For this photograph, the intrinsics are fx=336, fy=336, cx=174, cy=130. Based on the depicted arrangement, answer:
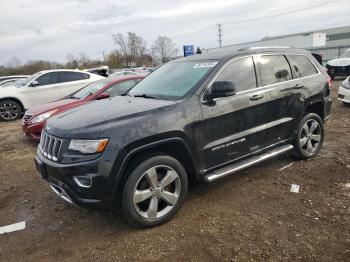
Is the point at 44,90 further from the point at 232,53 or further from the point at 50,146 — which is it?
the point at 232,53

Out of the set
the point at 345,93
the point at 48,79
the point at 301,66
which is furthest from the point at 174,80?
the point at 48,79

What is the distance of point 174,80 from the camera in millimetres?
4414

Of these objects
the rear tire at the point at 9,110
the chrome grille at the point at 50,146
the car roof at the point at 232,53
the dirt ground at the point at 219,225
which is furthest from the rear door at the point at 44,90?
the chrome grille at the point at 50,146

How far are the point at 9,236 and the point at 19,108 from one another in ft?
29.1

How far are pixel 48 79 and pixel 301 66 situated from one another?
9.10m

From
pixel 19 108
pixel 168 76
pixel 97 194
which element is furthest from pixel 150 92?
pixel 19 108

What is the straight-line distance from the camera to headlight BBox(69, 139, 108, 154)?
128 inches

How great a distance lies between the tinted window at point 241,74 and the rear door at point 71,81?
846cm

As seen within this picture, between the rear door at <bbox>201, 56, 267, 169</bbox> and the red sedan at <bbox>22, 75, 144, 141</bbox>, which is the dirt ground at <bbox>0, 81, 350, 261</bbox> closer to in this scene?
the rear door at <bbox>201, 56, 267, 169</bbox>

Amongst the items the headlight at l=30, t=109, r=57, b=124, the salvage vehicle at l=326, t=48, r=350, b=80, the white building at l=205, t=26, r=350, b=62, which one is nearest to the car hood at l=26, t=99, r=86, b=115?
the headlight at l=30, t=109, r=57, b=124

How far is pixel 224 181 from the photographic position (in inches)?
189

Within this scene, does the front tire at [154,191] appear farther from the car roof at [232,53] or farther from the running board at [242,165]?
the car roof at [232,53]

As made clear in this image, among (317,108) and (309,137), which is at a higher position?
(317,108)

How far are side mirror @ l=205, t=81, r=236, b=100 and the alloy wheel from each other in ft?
3.22
